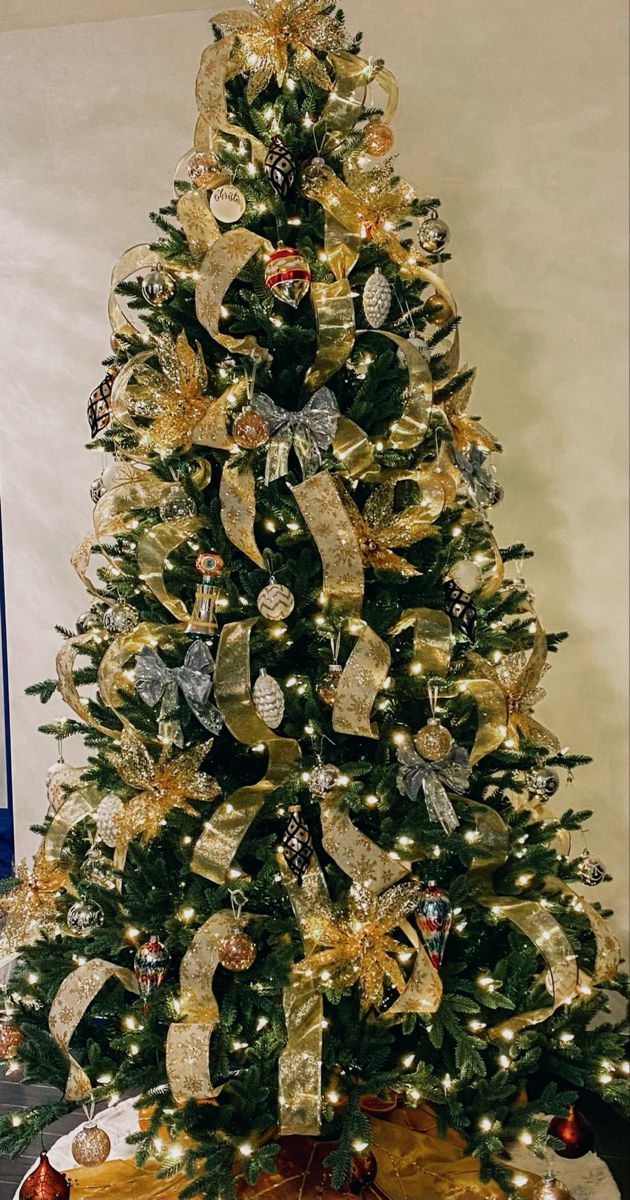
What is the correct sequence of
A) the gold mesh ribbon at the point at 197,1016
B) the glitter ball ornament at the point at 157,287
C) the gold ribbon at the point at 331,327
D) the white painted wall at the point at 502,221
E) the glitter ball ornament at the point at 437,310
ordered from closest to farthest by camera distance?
the gold mesh ribbon at the point at 197,1016, the gold ribbon at the point at 331,327, the glitter ball ornament at the point at 157,287, the glitter ball ornament at the point at 437,310, the white painted wall at the point at 502,221

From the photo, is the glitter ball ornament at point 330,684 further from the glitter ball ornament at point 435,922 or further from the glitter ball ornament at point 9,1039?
the glitter ball ornament at point 9,1039

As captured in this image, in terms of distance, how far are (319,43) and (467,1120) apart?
67.9 inches

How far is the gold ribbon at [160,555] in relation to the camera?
1.48m

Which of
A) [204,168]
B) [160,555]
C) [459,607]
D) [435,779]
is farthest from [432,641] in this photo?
[204,168]

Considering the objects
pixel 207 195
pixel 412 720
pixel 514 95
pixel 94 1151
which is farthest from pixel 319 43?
pixel 94 1151

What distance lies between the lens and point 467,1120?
1.38 m

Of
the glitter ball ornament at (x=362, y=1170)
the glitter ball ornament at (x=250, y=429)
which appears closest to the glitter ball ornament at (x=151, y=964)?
the glitter ball ornament at (x=362, y=1170)

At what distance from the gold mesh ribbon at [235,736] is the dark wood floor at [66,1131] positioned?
80 centimetres

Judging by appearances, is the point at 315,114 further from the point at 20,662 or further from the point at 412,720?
the point at 20,662

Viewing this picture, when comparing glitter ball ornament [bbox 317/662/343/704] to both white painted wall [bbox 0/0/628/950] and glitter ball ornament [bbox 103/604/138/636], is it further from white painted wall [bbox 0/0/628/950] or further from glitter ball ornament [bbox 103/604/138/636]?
white painted wall [bbox 0/0/628/950]

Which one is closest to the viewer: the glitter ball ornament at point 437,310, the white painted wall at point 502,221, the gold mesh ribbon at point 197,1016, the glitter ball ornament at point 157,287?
the gold mesh ribbon at point 197,1016

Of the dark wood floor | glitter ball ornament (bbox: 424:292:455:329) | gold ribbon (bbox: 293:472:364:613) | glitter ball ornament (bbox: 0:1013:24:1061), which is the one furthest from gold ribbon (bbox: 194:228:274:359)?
the dark wood floor

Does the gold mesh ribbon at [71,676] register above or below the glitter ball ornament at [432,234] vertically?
below

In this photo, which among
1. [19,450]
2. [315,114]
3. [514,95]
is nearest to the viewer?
[315,114]
